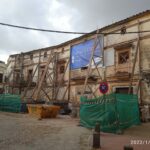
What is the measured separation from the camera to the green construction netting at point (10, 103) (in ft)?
69.1

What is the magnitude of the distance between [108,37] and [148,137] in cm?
1219

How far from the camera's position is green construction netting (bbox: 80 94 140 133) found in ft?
34.7

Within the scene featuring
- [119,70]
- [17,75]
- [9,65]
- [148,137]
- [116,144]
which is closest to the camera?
[116,144]

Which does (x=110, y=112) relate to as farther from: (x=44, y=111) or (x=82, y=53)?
(x=82, y=53)

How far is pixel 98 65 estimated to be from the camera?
20547 millimetres

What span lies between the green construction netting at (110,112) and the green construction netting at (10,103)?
10263 millimetres

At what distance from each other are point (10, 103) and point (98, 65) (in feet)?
29.7

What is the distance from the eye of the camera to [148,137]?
31.4ft

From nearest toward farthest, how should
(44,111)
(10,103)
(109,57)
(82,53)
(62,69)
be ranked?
(44,111) → (109,57) → (10,103) → (82,53) → (62,69)

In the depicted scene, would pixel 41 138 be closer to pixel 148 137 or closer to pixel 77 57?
pixel 148 137

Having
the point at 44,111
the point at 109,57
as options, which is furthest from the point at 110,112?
the point at 109,57

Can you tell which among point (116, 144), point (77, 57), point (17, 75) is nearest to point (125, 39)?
point (77, 57)

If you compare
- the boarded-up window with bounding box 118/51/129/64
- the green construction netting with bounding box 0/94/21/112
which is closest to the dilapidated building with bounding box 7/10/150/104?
the boarded-up window with bounding box 118/51/129/64

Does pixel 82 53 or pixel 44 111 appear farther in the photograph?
pixel 82 53
